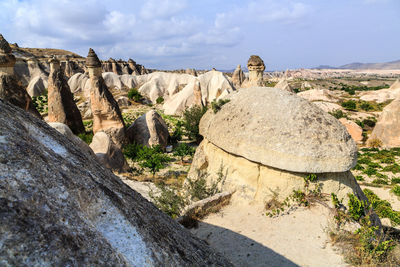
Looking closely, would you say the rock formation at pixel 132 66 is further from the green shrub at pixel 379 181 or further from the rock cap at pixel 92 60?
the green shrub at pixel 379 181

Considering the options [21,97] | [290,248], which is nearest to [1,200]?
[290,248]

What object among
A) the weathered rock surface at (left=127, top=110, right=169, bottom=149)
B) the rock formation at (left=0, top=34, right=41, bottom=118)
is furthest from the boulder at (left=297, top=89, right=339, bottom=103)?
the rock formation at (left=0, top=34, right=41, bottom=118)

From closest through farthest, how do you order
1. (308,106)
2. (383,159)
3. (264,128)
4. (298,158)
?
(298,158), (264,128), (308,106), (383,159)

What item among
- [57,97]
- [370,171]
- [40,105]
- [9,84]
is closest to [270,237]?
[370,171]

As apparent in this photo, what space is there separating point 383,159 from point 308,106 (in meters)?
12.7

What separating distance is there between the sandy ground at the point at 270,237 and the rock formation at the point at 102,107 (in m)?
10.9

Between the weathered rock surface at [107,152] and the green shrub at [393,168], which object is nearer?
the weathered rock surface at [107,152]

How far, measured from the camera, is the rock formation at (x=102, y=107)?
14688 mm

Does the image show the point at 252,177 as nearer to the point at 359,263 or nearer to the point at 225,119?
the point at 225,119

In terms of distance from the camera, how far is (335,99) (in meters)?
34.2

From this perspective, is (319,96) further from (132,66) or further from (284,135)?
(132,66)

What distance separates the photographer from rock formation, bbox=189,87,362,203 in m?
5.51

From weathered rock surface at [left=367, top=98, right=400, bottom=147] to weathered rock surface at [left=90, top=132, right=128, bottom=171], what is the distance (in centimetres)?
2049

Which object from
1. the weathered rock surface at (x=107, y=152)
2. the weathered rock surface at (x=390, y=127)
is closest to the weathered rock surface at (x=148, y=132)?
the weathered rock surface at (x=107, y=152)
